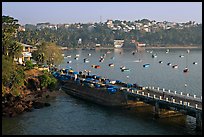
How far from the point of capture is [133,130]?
36938 mm

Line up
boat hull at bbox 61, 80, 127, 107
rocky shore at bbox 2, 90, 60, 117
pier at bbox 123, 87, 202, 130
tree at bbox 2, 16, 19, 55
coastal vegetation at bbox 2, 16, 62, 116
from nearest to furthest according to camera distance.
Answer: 1. pier at bbox 123, 87, 202, 130
2. rocky shore at bbox 2, 90, 60, 117
3. coastal vegetation at bbox 2, 16, 62, 116
4. boat hull at bbox 61, 80, 127, 107
5. tree at bbox 2, 16, 19, 55

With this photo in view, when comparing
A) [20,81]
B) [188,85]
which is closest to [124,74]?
[188,85]

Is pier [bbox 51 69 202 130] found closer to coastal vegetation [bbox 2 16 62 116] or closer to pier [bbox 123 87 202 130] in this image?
pier [bbox 123 87 202 130]

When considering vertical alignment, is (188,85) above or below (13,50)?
below

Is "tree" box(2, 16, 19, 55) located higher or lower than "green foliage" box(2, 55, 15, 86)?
higher

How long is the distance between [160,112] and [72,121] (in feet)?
31.1

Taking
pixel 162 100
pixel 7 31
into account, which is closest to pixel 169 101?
pixel 162 100

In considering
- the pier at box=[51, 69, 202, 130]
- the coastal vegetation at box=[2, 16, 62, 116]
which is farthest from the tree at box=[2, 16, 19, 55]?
the pier at box=[51, 69, 202, 130]

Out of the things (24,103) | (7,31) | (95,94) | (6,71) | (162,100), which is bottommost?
(24,103)

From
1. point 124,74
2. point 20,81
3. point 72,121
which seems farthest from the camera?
point 124,74

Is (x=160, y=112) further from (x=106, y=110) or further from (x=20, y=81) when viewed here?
(x=20, y=81)

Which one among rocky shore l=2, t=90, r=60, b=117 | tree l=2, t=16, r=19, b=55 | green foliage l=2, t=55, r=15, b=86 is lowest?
rocky shore l=2, t=90, r=60, b=117

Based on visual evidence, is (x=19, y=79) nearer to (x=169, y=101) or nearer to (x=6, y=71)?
(x=6, y=71)

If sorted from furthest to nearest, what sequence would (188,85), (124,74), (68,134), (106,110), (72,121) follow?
(124,74) < (188,85) < (106,110) < (72,121) < (68,134)
